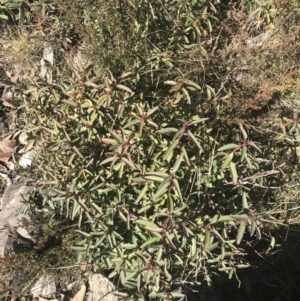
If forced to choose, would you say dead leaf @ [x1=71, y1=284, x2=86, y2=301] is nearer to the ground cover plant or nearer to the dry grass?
the ground cover plant

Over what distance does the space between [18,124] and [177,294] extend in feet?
7.46

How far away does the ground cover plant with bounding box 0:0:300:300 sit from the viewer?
2273 millimetres

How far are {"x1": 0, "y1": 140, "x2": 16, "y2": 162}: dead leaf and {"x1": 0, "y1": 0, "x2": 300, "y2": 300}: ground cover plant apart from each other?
0.91 metres

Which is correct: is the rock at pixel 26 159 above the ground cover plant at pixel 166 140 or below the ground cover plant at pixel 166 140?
below

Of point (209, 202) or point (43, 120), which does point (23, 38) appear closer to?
point (43, 120)

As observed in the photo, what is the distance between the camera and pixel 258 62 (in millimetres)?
3084

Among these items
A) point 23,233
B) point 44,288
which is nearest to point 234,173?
point 44,288

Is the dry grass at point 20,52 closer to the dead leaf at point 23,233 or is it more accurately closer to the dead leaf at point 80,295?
the dead leaf at point 23,233

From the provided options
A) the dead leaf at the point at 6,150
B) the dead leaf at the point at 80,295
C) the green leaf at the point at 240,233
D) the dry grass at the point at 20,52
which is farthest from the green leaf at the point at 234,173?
the dry grass at the point at 20,52

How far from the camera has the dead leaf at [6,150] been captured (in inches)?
153

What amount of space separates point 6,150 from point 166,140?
202 cm

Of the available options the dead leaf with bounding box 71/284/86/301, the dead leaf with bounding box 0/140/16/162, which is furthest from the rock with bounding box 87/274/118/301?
the dead leaf with bounding box 0/140/16/162

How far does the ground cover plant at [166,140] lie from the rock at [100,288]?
77 mm

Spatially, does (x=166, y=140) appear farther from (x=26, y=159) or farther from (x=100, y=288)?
(x=26, y=159)
